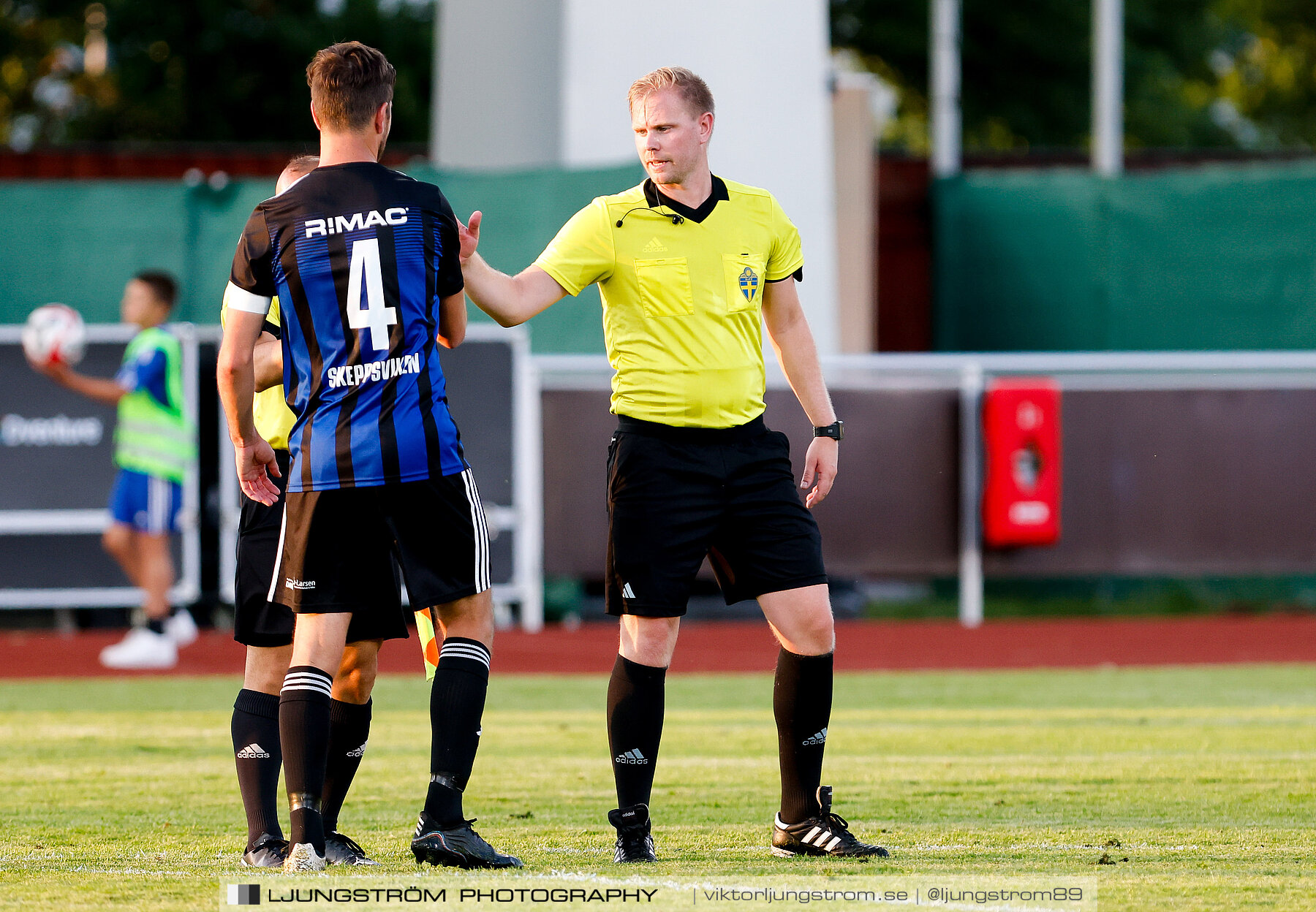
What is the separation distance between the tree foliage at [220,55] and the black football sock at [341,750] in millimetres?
23328

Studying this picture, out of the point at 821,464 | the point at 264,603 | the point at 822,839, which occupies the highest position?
the point at 821,464

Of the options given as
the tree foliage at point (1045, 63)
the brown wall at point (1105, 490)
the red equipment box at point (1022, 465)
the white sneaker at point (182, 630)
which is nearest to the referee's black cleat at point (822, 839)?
the white sneaker at point (182, 630)

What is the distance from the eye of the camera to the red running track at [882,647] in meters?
10.9

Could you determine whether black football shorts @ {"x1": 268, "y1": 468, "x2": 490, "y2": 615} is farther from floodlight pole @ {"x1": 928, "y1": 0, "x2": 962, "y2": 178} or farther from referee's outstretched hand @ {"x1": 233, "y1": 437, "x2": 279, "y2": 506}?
floodlight pole @ {"x1": 928, "y1": 0, "x2": 962, "y2": 178}

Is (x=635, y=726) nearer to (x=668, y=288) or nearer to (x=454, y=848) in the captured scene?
(x=454, y=848)

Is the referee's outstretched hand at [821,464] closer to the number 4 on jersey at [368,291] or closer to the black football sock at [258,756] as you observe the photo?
the number 4 on jersey at [368,291]

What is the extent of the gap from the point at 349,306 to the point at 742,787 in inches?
100

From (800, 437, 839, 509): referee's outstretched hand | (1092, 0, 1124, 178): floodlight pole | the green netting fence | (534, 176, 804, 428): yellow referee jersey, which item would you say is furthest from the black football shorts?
(1092, 0, 1124, 178): floodlight pole

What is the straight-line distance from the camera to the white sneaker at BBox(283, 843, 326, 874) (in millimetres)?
4477

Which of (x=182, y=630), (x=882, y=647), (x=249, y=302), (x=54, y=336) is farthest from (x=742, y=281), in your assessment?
(x=182, y=630)

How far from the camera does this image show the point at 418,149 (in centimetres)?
2562

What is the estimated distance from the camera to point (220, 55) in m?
28.7

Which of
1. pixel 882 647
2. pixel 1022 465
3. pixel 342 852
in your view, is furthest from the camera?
pixel 1022 465

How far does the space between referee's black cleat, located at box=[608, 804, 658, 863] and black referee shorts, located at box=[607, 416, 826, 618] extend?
1.74ft
